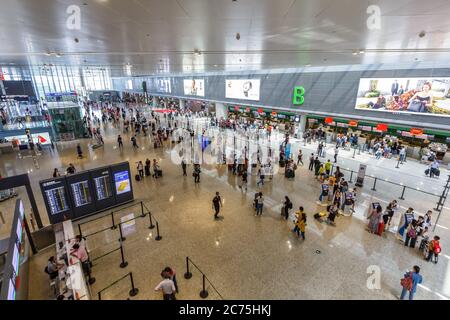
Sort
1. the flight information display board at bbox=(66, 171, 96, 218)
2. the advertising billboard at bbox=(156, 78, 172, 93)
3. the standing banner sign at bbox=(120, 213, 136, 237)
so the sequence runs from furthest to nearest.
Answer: the advertising billboard at bbox=(156, 78, 172, 93) < the flight information display board at bbox=(66, 171, 96, 218) < the standing banner sign at bbox=(120, 213, 136, 237)

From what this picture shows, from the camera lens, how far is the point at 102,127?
28891 millimetres

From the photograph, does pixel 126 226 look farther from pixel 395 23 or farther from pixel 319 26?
pixel 395 23

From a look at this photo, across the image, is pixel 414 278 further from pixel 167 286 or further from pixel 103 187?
pixel 103 187

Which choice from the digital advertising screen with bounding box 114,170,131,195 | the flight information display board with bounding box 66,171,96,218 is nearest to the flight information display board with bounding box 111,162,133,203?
the digital advertising screen with bounding box 114,170,131,195

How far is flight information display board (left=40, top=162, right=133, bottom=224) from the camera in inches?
343

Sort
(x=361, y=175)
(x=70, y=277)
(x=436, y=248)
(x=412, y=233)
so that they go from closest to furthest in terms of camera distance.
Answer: (x=70, y=277), (x=436, y=248), (x=412, y=233), (x=361, y=175)

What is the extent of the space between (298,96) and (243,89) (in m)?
7.77

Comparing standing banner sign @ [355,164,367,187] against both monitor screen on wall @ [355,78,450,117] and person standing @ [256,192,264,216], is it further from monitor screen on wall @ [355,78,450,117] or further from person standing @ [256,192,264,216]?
monitor screen on wall @ [355,78,450,117]

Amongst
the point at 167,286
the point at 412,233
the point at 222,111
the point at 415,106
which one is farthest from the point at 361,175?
the point at 222,111

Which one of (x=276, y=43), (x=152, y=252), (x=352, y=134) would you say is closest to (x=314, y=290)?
(x=152, y=252)

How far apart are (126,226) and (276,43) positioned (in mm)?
8883

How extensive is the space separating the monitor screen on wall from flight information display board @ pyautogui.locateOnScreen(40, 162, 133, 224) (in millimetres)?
18597

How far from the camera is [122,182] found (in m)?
10.3
